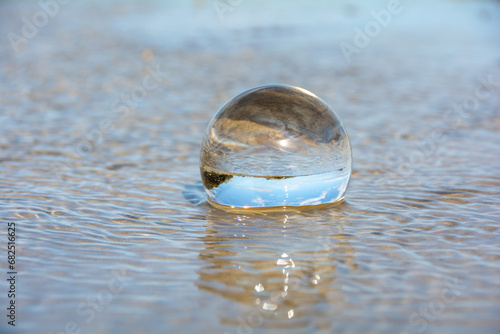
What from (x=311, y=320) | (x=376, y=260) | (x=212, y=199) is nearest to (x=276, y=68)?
(x=212, y=199)

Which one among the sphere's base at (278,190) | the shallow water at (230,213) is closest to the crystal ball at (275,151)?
the sphere's base at (278,190)

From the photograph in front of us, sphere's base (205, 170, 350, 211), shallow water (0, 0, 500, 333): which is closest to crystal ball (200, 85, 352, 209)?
sphere's base (205, 170, 350, 211)

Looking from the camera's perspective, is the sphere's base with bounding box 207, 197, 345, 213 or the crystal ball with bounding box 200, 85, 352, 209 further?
the sphere's base with bounding box 207, 197, 345, 213

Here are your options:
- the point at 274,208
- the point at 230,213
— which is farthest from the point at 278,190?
the point at 230,213

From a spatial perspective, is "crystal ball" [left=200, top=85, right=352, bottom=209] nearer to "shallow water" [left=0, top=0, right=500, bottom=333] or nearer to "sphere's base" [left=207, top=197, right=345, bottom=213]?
"sphere's base" [left=207, top=197, right=345, bottom=213]

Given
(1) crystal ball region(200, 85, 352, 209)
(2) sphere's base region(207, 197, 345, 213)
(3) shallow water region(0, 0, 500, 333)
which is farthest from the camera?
(2) sphere's base region(207, 197, 345, 213)

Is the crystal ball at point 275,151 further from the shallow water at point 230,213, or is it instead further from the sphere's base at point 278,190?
the shallow water at point 230,213

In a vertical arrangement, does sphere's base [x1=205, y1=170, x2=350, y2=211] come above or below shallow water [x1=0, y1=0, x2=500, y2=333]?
above
